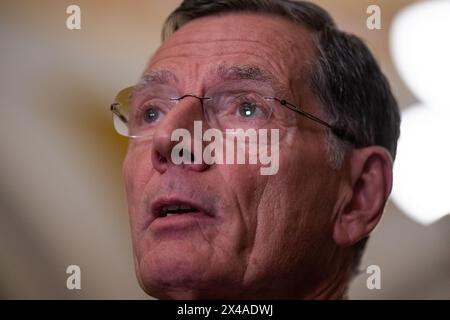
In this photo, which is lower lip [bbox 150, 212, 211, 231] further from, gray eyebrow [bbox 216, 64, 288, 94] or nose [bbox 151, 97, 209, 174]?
gray eyebrow [bbox 216, 64, 288, 94]

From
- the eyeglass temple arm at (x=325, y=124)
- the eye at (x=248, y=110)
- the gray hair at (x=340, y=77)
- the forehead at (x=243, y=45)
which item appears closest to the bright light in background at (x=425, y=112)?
the gray hair at (x=340, y=77)

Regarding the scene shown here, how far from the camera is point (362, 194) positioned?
149cm

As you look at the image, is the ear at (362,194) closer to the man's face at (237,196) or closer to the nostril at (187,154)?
the man's face at (237,196)

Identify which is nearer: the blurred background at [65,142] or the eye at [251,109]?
the eye at [251,109]

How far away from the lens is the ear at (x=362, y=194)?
1.46 m

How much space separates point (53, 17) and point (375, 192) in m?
0.99

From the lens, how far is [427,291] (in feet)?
5.36

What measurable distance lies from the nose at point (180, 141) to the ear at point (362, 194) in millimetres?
344

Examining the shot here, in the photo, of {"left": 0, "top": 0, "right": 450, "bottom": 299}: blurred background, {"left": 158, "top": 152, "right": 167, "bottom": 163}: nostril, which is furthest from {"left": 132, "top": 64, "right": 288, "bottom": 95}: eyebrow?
{"left": 0, "top": 0, "right": 450, "bottom": 299}: blurred background

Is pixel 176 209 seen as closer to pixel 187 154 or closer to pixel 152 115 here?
pixel 187 154

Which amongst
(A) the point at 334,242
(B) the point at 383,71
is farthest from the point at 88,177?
(B) the point at 383,71

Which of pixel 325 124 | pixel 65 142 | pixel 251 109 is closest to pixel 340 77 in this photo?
pixel 325 124

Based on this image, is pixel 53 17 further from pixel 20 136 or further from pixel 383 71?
pixel 383 71

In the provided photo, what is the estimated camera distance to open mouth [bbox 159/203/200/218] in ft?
4.40
